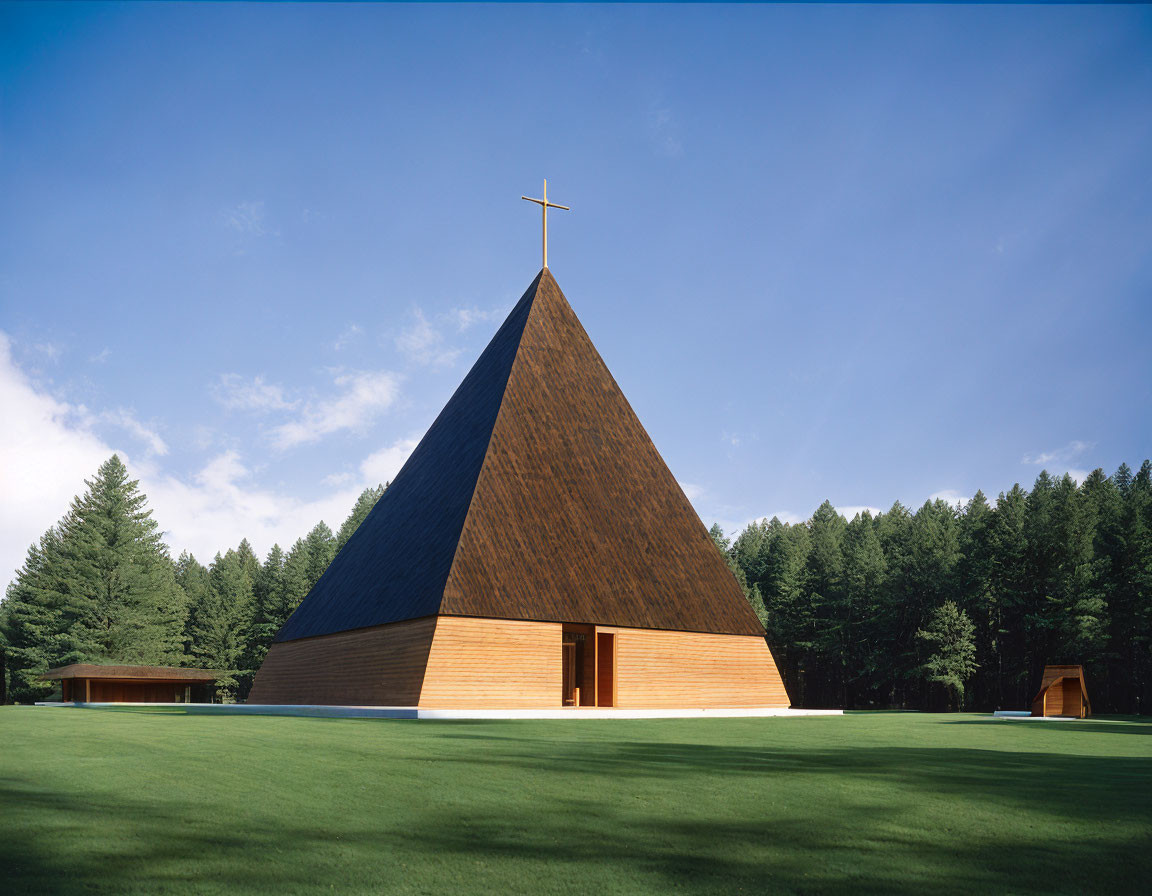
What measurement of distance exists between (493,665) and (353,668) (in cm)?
496

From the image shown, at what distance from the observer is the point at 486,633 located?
19.7 meters

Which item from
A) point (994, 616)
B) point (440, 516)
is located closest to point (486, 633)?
point (440, 516)

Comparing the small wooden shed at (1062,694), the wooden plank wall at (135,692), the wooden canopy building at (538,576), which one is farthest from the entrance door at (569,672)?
the wooden plank wall at (135,692)

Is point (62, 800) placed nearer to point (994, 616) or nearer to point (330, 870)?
point (330, 870)

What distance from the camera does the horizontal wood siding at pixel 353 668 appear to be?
19.5 m

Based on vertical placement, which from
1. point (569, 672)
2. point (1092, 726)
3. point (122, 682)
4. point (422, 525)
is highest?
point (422, 525)

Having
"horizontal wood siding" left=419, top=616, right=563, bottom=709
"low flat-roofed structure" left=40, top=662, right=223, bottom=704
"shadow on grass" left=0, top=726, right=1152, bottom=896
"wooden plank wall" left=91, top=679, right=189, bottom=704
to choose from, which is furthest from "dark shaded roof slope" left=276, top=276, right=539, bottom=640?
"wooden plank wall" left=91, top=679, right=189, bottom=704

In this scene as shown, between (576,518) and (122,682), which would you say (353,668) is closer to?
(576,518)

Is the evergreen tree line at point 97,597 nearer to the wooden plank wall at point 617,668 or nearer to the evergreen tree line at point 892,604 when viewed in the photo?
the evergreen tree line at point 892,604

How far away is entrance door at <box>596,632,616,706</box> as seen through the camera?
69.9 ft

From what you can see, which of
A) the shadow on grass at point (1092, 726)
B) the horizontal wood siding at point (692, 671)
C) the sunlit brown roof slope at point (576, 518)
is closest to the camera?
the shadow on grass at point (1092, 726)

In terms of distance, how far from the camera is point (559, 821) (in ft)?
17.5

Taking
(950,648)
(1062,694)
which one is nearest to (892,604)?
(950,648)

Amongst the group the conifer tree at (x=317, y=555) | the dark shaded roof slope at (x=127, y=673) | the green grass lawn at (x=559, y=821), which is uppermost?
the conifer tree at (x=317, y=555)
